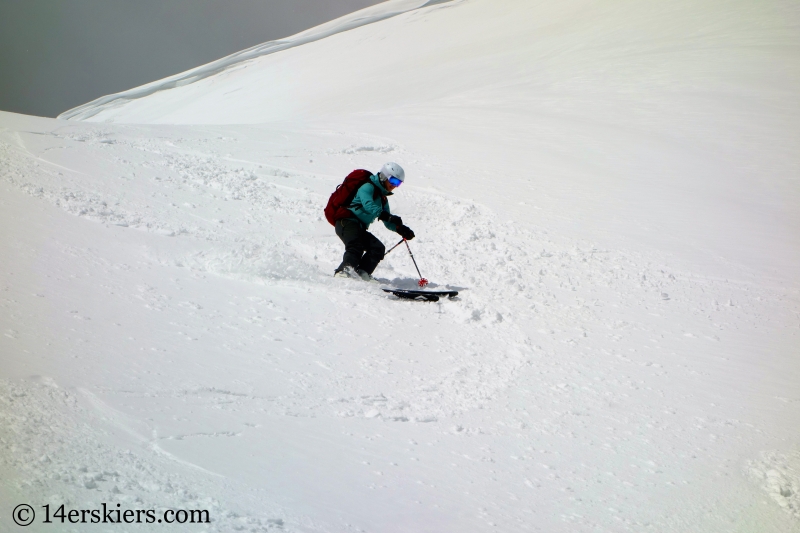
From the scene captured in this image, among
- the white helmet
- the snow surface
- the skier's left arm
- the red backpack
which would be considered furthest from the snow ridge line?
the skier's left arm

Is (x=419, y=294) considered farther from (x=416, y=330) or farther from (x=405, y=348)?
(x=405, y=348)

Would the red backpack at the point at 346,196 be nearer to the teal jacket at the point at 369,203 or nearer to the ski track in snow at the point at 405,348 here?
the teal jacket at the point at 369,203

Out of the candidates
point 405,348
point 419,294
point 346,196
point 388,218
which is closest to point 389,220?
point 388,218

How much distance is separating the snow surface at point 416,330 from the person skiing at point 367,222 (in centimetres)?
38

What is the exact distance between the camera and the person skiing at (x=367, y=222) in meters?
6.71

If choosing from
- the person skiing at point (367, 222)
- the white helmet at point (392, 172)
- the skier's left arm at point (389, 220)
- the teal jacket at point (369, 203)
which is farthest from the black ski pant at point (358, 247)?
the white helmet at point (392, 172)

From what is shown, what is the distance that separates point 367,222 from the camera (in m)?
6.89

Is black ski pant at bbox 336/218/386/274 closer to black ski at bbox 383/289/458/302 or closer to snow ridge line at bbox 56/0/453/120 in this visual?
black ski at bbox 383/289/458/302

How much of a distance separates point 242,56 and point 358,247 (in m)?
51.1

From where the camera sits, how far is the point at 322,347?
4727 millimetres

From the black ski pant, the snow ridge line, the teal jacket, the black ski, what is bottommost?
the black ski

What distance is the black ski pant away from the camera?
22.1 ft

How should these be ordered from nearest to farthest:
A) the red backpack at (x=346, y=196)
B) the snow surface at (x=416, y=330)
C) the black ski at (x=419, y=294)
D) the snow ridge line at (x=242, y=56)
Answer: the snow surface at (x=416, y=330) → the black ski at (x=419, y=294) → the red backpack at (x=346, y=196) → the snow ridge line at (x=242, y=56)

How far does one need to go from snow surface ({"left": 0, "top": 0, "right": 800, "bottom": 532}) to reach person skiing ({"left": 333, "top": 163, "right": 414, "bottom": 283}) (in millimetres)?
385
